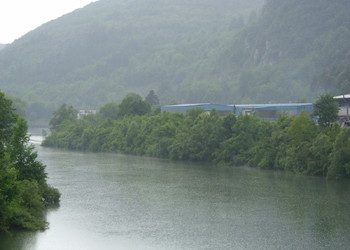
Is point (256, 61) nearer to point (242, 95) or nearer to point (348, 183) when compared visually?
point (242, 95)

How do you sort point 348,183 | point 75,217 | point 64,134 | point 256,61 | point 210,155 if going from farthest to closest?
point 256,61 < point 64,134 < point 210,155 < point 348,183 < point 75,217

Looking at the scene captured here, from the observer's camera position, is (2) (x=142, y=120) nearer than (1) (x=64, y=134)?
Yes

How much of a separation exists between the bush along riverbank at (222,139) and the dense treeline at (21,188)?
2603cm

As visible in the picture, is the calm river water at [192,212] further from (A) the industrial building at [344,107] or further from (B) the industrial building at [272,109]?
(B) the industrial building at [272,109]

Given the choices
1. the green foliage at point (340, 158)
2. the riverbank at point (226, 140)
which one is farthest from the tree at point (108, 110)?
the green foliage at point (340, 158)

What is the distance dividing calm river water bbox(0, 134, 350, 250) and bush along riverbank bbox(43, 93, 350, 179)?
9.13 feet

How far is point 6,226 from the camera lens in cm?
3130

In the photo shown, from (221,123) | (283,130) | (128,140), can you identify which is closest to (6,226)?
(283,130)

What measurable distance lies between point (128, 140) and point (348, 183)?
4575cm


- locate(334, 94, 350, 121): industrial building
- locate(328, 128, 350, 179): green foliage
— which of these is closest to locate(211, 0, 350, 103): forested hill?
locate(334, 94, 350, 121): industrial building

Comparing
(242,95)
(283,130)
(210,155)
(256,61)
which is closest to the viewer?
(283,130)

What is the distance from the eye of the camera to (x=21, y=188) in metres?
33.4

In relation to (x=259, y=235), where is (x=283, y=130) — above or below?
above

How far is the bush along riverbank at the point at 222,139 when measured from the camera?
186 feet
